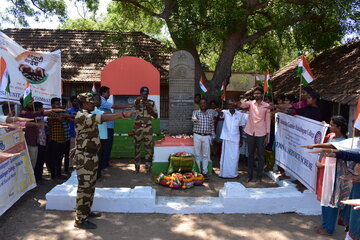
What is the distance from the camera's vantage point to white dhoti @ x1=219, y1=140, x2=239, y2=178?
672cm

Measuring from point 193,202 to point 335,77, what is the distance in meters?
6.25

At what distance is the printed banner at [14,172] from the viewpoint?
14.9 ft

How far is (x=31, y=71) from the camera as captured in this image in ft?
20.6

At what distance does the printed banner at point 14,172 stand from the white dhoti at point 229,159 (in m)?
3.85

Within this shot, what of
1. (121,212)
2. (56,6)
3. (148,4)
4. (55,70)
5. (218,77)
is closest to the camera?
(121,212)

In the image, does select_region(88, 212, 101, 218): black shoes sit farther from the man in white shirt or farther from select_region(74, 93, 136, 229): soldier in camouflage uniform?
the man in white shirt

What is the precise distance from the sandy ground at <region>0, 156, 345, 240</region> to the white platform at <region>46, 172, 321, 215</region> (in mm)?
104

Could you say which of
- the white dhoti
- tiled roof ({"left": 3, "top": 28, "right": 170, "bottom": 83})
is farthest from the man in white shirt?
tiled roof ({"left": 3, "top": 28, "right": 170, "bottom": 83})

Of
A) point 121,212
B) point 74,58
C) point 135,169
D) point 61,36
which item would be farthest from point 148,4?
point 121,212

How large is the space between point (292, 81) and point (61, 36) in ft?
36.3

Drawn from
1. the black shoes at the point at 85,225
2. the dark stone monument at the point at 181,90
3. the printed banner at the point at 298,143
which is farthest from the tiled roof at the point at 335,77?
the black shoes at the point at 85,225

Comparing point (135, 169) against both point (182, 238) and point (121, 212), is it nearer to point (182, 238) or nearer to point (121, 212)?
point (121, 212)

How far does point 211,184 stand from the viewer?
6.32m

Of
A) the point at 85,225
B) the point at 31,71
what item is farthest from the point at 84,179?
the point at 31,71
